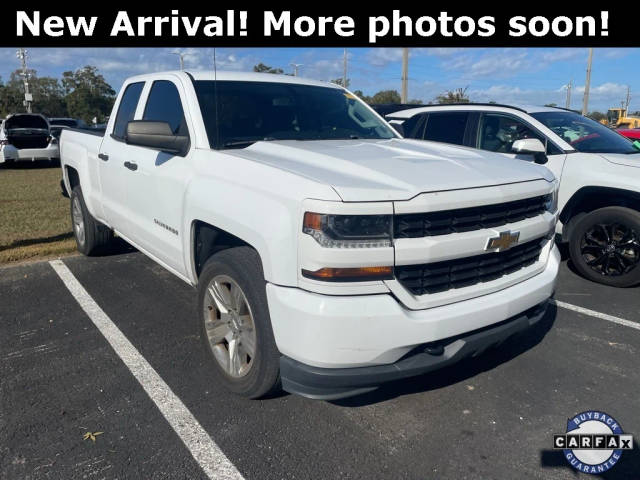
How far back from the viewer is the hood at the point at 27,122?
1620 centimetres

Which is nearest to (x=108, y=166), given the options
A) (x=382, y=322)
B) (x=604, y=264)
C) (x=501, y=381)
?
(x=382, y=322)

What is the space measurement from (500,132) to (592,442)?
4148 millimetres

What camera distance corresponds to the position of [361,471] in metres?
2.51

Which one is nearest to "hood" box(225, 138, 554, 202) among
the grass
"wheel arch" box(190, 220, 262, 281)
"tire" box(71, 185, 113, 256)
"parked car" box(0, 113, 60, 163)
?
"wheel arch" box(190, 220, 262, 281)

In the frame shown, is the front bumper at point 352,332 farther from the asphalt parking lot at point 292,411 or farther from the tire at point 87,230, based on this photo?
the tire at point 87,230

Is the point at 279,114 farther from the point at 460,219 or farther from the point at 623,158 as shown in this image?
the point at 623,158

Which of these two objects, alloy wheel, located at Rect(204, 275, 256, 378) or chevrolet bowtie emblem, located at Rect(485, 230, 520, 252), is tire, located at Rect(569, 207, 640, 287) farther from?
alloy wheel, located at Rect(204, 275, 256, 378)

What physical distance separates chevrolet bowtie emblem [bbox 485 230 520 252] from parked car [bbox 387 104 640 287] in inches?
85.0

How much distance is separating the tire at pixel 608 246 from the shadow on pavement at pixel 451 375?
1.73 m

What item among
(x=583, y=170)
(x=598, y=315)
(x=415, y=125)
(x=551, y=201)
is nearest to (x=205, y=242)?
(x=551, y=201)

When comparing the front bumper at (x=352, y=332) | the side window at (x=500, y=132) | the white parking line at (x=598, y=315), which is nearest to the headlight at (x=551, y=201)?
the front bumper at (x=352, y=332)

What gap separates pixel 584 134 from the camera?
5.84 meters

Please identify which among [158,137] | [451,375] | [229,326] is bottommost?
[451,375]

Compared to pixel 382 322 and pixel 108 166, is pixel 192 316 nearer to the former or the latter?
pixel 108 166
